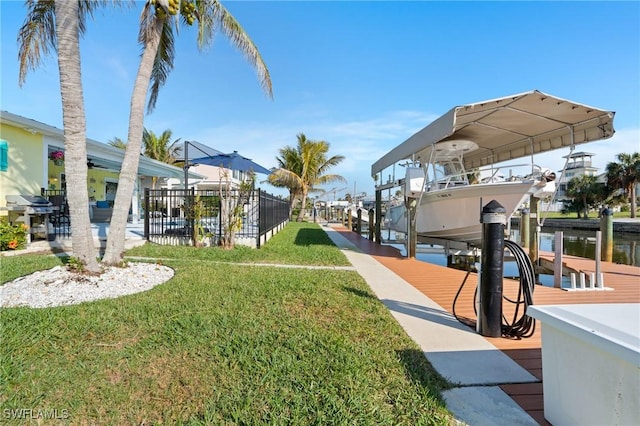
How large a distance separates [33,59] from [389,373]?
891cm

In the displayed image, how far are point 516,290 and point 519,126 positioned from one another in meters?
5.32

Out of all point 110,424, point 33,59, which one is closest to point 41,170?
point 33,59

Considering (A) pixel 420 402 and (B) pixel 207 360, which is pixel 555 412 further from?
(B) pixel 207 360

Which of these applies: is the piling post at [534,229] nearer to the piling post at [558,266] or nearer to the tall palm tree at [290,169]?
the piling post at [558,266]

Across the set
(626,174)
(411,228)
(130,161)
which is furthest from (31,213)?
(626,174)

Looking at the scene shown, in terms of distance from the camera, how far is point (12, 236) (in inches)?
311

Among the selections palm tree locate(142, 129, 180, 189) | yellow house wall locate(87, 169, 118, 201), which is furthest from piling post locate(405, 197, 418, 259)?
palm tree locate(142, 129, 180, 189)

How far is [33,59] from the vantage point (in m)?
7.10

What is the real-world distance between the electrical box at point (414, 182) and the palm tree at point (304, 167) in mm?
17676

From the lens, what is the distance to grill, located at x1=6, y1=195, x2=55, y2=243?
8258 mm

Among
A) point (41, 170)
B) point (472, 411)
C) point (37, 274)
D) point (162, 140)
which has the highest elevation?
point (162, 140)

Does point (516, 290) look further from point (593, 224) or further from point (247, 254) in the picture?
point (593, 224)

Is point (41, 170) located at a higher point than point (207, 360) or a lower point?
higher

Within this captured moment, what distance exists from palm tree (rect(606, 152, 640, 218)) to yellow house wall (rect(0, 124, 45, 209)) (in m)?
46.6
